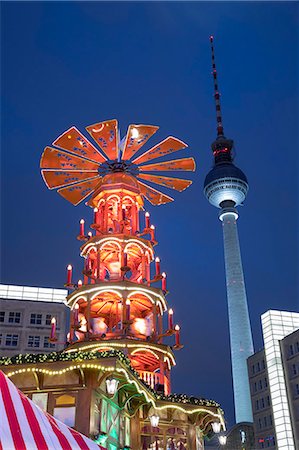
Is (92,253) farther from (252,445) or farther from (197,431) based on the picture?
(252,445)

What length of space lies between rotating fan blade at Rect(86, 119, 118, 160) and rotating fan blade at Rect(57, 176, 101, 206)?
2.49 m

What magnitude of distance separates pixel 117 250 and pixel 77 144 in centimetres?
641

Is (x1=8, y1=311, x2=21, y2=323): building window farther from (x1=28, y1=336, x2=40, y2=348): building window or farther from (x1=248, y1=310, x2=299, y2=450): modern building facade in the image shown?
(x1=248, y1=310, x2=299, y2=450): modern building facade

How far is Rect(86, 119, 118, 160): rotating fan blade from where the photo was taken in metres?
28.0

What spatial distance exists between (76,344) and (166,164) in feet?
38.6

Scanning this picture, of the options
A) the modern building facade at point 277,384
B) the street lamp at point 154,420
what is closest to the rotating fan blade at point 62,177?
the street lamp at point 154,420

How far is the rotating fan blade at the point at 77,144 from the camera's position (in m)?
28.0

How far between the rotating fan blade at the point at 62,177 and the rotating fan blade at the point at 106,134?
6.39 ft

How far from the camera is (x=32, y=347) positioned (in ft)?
247

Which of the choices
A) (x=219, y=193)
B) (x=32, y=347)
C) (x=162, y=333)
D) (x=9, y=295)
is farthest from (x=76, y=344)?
(x=219, y=193)

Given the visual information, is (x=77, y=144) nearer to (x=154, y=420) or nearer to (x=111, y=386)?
(x=154, y=420)

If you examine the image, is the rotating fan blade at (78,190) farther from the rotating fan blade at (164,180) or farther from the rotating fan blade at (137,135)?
the rotating fan blade at (137,135)

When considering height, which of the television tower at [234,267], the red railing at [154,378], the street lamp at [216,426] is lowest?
the street lamp at [216,426]

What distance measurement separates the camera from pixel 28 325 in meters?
76.9
